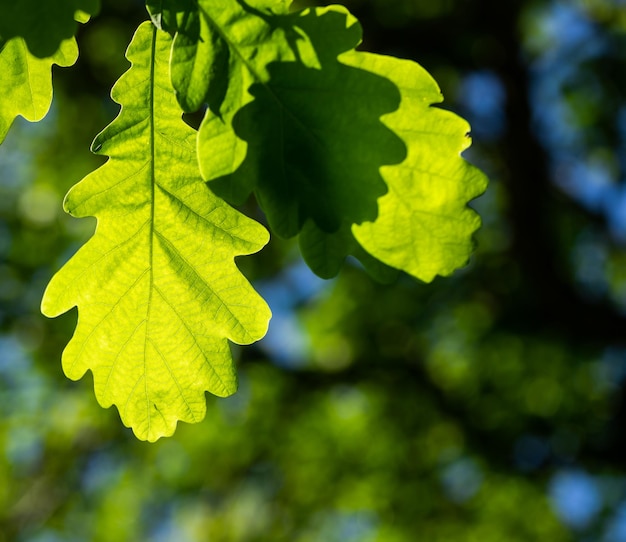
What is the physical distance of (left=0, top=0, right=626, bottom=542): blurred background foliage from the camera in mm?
7020

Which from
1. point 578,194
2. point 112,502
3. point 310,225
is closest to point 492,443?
point 578,194

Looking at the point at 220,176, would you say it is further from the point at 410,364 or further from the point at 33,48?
the point at 410,364

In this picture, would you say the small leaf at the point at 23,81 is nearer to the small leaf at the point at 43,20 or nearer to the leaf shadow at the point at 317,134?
the small leaf at the point at 43,20

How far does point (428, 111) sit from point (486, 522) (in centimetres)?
787

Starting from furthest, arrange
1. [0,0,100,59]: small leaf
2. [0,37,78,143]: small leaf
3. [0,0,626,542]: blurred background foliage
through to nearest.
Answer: [0,0,626,542]: blurred background foliage, [0,37,78,143]: small leaf, [0,0,100,59]: small leaf

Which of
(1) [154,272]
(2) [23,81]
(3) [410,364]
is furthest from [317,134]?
A: (3) [410,364]

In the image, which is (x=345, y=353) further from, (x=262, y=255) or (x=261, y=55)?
(x=261, y=55)

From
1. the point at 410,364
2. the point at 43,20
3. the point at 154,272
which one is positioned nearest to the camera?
the point at 43,20

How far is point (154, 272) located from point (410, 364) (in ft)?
21.7

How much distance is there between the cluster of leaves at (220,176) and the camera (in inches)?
50.8

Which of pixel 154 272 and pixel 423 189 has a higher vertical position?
pixel 423 189

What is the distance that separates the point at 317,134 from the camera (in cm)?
138

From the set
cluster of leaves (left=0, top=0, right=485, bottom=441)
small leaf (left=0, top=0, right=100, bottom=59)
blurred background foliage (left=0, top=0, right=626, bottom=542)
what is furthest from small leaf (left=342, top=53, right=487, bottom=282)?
blurred background foliage (left=0, top=0, right=626, bottom=542)

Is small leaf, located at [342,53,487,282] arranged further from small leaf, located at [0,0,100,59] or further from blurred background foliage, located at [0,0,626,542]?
blurred background foliage, located at [0,0,626,542]
